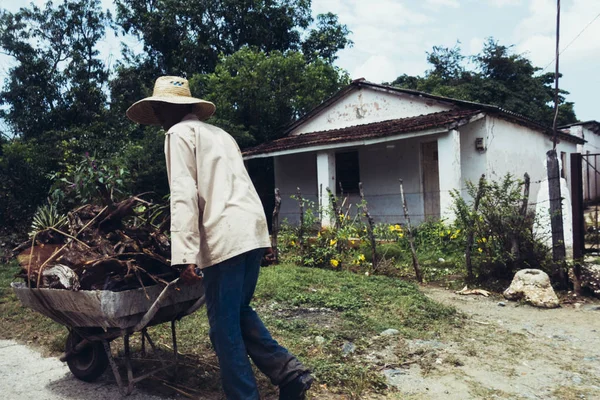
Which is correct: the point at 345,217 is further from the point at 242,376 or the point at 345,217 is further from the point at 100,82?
the point at 100,82

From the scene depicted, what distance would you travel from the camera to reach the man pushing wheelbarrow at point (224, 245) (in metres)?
2.47

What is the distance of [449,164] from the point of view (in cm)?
955

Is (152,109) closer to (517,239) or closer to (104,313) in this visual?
(104,313)

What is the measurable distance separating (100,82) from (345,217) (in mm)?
15420

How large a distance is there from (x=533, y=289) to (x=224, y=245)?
4.23 m

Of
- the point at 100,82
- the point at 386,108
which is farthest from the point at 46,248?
the point at 100,82

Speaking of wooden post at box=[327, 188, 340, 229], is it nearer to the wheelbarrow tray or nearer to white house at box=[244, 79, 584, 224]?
white house at box=[244, 79, 584, 224]

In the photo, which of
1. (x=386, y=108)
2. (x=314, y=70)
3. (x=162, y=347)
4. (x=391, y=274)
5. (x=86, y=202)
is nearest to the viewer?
(x=86, y=202)

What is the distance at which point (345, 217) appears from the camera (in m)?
7.75

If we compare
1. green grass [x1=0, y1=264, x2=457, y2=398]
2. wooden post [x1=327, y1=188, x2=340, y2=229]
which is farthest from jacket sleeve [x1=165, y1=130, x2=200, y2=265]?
wooden post [x1=327, y1=188, x2=340, y2=229]

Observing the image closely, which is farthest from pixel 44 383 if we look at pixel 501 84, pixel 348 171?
pixel 501 84

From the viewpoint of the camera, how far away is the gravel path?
304 centimetres

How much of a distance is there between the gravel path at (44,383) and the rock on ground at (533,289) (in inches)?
166

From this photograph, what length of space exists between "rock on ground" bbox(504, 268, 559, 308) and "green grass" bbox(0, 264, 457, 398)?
1.11 meters
